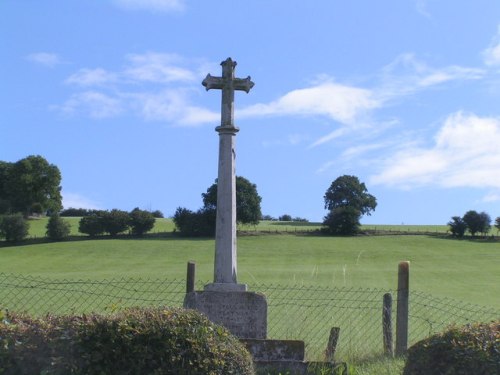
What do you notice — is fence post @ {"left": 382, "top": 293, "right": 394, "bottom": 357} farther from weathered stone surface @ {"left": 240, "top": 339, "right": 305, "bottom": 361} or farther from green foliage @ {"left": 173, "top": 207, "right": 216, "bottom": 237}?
green foliage @ {"left": 173, "top": 207, "right": 216, "bottom": 237}

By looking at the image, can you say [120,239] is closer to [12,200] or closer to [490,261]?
[12,200]

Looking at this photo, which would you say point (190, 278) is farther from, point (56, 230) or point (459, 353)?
point (56, 230)

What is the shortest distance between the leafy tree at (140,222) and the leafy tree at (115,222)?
31.3 inches

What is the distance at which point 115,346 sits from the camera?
5.55 metres

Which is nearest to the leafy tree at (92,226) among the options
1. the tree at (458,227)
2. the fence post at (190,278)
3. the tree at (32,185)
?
the tree at (32,185)

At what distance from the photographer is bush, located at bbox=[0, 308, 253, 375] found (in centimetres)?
540

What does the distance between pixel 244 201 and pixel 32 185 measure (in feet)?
123

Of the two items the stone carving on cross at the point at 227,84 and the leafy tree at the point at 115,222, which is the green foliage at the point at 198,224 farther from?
the stone carving on cross at the point at 227,84

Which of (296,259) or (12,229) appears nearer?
(296,259)

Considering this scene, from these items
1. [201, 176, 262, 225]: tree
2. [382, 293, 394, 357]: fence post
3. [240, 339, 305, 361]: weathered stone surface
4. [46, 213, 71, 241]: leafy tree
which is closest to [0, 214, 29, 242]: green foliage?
[46, 213, 71, 241]: leafy tree

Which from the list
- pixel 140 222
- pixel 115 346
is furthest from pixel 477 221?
pixel 115 346

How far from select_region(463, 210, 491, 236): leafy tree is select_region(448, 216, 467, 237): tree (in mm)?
988

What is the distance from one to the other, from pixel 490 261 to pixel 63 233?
52.5 m

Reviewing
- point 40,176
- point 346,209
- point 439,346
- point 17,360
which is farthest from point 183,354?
point 40,176
